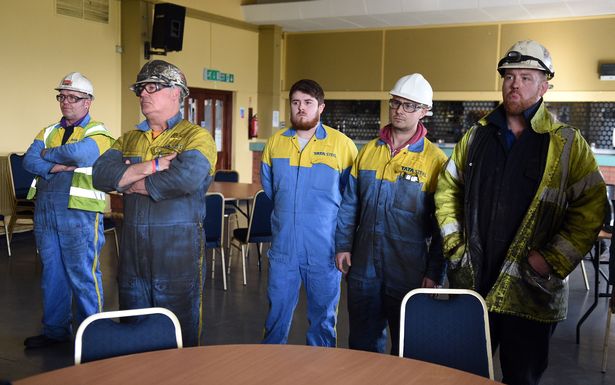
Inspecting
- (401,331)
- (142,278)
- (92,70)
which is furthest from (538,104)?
(92,70)

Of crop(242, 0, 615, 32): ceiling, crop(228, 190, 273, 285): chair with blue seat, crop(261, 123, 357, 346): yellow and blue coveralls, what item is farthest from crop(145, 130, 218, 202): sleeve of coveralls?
crop(242, 0, 615, 32): ceiling

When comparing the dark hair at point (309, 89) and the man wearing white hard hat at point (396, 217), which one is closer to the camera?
the man wearing white hard hat at point (396, 217)

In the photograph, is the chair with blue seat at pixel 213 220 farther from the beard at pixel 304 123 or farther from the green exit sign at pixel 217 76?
the green exit sign at pixel 217 76

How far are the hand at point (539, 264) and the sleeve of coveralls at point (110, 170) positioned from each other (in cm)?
185

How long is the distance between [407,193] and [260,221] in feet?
9.97

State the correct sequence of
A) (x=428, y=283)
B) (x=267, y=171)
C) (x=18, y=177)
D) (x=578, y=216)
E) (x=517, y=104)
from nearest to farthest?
(x=578, y=216) → (x=517, y=104) → (x=428, y=283) → (x=267, y=171) → (x=18, y=177)

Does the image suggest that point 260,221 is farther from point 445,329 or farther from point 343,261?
point 445,329

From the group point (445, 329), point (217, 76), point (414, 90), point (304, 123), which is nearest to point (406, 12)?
point (217, 76)

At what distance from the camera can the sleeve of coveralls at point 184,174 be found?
302 centimetres

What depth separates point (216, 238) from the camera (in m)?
5.80

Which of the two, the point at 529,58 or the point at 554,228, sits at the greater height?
the point at 529,58

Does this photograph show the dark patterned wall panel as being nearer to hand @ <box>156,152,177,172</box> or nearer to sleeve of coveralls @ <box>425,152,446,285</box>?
sleeve of coveralls @ <box>425,152,446,285</box>

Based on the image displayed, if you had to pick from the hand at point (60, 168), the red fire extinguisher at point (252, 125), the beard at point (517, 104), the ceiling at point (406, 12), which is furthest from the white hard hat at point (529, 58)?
the red fire extinguisher at point (252, 125)

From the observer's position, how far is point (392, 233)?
3240 mm
